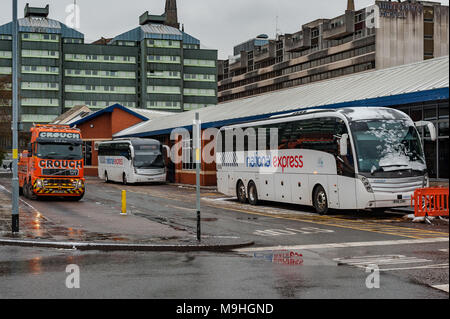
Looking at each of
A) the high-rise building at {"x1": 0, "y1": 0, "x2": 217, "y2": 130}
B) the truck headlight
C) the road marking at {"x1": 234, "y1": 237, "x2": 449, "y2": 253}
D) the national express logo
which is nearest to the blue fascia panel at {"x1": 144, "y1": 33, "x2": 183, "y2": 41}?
the high-rise building at {"x1": 0, "y1": 0, "x2": 217, "y2": 130}

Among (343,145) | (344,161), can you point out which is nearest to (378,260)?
(343,145)

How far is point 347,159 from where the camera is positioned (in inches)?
835

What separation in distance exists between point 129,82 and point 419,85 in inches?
5197

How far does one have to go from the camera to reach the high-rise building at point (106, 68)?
5684 inches

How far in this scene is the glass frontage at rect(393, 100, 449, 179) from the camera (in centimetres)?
2628

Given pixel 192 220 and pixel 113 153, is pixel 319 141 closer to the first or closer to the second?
pixel 192 220

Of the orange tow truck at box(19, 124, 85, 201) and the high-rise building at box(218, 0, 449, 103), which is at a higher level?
the high-rise building at box(218, 0, 449, 103)

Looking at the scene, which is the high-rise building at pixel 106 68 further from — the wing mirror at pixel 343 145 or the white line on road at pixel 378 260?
the white line on road at pixel 378 260

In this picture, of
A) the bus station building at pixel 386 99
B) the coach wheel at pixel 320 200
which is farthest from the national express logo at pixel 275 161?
the bus station building at pixel 386 99

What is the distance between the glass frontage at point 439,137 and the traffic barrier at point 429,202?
5.75 metres

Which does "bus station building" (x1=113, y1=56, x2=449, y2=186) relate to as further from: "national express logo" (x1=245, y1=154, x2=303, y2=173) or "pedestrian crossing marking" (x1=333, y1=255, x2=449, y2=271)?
"pedestrian crossing marking" (x1=333, y1=255, x2=449, y2=271)

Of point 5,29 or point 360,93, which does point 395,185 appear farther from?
point 5,29

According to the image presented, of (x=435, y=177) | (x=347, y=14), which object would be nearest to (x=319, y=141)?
(x=435, y=177)

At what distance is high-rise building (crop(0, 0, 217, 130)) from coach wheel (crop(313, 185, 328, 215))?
12776 cm
